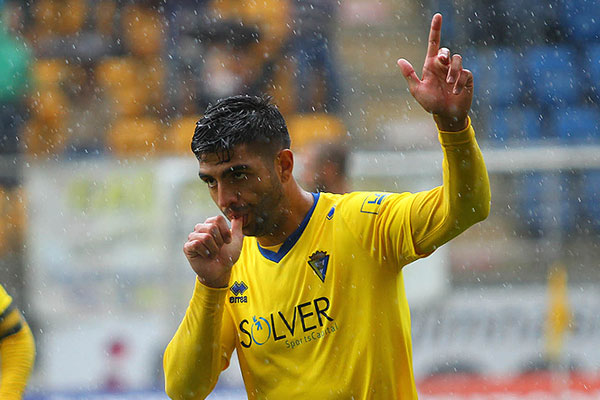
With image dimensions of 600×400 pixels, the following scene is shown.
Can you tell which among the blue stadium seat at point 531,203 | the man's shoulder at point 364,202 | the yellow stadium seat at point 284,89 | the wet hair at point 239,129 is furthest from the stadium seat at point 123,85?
the man's shoulder at point 364,202

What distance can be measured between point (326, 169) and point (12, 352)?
1.68 m

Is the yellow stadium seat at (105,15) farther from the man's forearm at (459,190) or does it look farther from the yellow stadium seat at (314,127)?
the man's forearm at (459,190)

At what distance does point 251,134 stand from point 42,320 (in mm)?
4944

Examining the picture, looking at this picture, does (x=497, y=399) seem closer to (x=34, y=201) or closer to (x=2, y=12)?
(x=34, y=201)

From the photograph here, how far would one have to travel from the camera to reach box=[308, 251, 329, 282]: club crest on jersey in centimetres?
256

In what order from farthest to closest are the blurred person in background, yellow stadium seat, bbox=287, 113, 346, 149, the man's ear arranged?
yellow stadium seat, bbox=287, 113, 346, 149, the blurred person in background, the man's ear

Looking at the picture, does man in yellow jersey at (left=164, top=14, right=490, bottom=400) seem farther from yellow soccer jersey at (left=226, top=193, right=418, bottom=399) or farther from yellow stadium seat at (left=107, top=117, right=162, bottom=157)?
yellow stadium seat at (left=107, top=117, right=162, bottom=157)

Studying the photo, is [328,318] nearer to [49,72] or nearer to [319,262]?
[319,262]

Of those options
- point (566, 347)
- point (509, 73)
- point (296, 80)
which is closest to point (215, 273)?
point (566, 347)

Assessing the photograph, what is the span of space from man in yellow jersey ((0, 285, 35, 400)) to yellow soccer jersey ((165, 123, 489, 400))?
1.16m

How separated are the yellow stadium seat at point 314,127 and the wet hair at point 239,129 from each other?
5208mm

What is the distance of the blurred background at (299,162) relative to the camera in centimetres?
662

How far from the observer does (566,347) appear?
6.52 m

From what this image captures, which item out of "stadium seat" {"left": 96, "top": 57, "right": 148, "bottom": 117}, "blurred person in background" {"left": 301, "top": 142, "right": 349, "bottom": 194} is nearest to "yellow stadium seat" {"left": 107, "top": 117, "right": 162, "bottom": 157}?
"stadium seat" {"left": 96, "top": 57, "right": 148, "bottom": 117}
